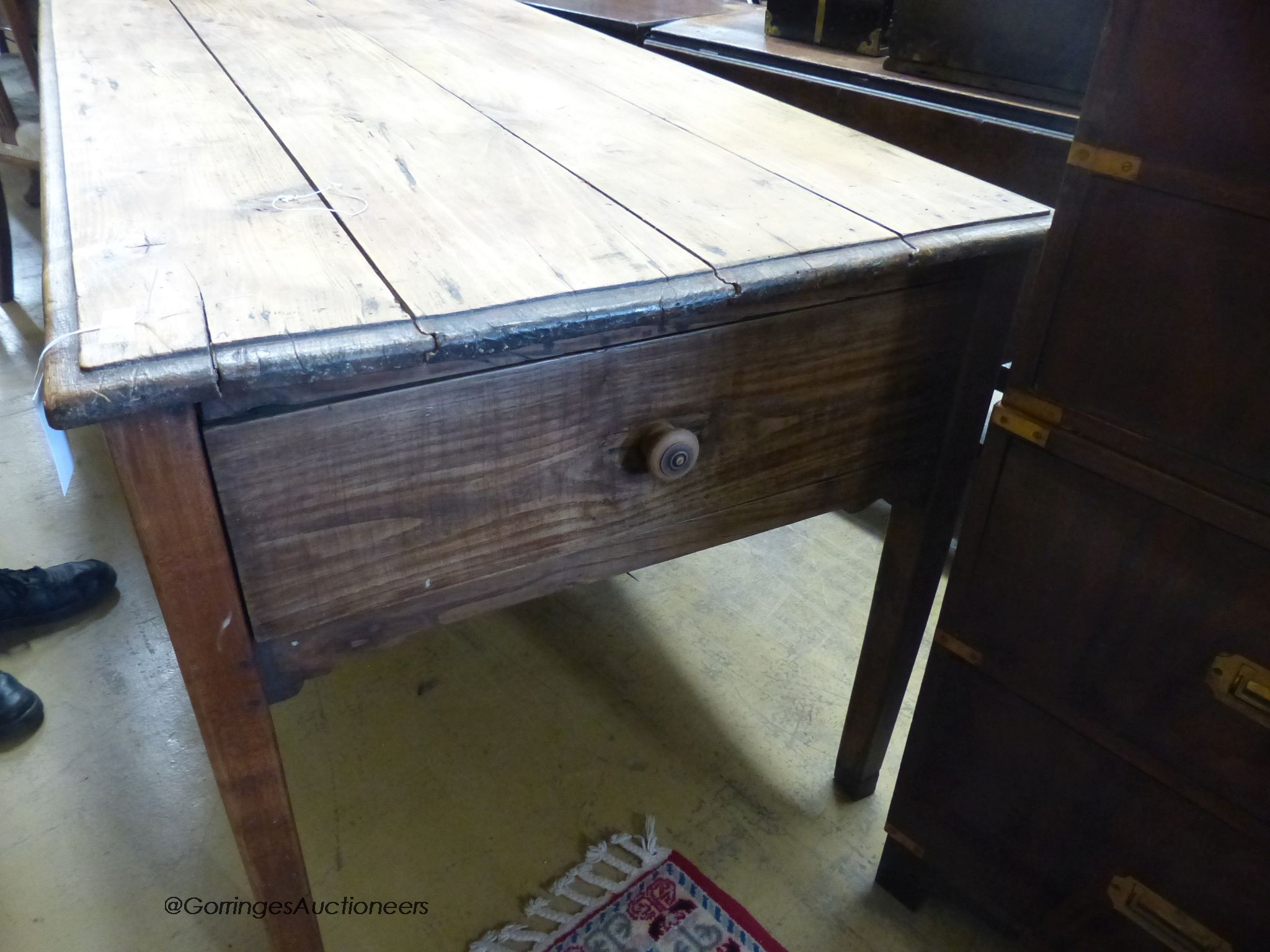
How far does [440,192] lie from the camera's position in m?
0.65

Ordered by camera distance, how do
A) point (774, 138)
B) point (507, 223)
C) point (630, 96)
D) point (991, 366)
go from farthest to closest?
point (630, 96) < point (774, 138) < point (991, 366) < point (507, 223)

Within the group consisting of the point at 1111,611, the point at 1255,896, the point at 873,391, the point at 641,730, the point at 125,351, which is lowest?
the point at 641,730

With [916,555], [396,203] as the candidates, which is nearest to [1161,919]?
[916,555]

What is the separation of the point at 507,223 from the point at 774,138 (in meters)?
0.35

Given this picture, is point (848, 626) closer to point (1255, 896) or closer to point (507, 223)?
point (1255, 896)

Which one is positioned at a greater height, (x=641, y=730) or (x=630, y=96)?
(x=630, y=96)

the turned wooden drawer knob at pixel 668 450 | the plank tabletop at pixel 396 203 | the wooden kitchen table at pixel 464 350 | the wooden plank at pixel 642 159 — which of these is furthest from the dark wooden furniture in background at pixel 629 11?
the turned wooden drawer knob at pixel 668 450

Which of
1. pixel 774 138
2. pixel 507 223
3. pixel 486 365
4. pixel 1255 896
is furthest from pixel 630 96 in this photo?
pixel 1255 896

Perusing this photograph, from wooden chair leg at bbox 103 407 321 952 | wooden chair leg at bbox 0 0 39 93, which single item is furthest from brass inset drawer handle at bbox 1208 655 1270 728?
wooden chair leg at bbox 0 0 39 93

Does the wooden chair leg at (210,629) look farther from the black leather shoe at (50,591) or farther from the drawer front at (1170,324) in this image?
the black leather shoe at (50,591)

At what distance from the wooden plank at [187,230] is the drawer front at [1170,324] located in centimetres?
43

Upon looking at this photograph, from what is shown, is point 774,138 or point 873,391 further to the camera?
point 774,138

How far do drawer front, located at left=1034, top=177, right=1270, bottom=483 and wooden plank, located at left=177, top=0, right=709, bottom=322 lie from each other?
26cm

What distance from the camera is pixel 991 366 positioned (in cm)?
72
